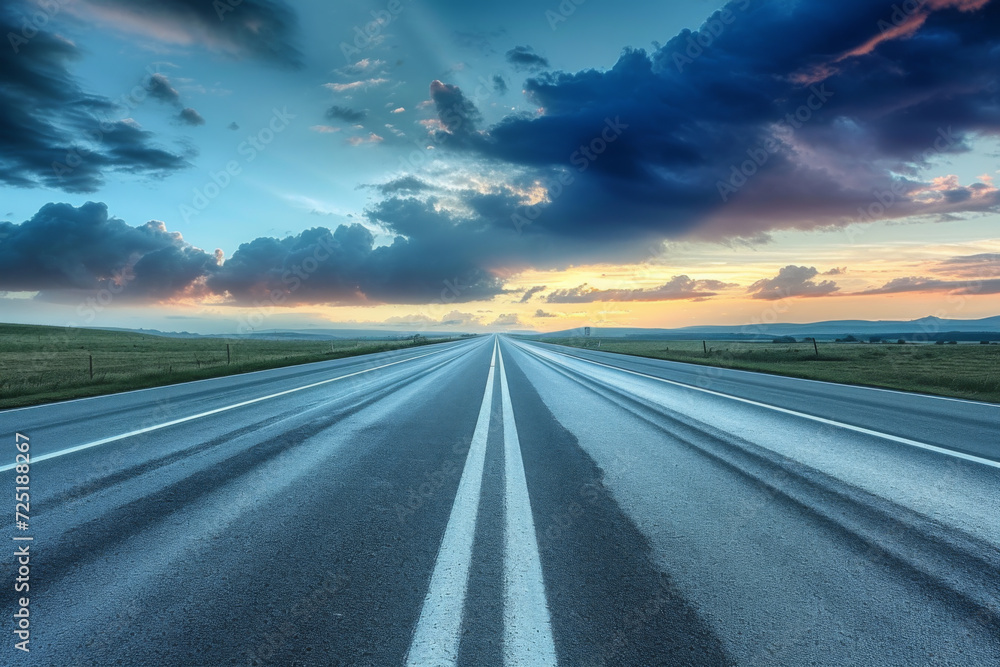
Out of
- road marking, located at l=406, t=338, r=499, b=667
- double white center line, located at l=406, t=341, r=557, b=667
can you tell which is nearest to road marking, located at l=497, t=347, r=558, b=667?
double white center line, located at l=406, t=341, r=557, b=667

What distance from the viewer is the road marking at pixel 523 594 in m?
2.07

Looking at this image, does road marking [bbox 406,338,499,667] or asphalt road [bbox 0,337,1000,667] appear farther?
asphalt road [bbox 0,337,1000,667]

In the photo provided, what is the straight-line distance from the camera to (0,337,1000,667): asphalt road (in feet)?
7.12

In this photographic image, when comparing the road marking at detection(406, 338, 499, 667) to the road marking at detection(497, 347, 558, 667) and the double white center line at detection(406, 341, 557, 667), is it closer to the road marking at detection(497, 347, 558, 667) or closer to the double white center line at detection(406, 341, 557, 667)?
the double white center line at detection(406, 341, 557, 667)

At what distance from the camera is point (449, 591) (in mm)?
2584

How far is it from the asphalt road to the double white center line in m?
0.02

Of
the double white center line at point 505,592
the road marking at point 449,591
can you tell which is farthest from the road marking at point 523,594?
the road marking at point 449,591

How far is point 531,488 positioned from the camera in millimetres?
4551

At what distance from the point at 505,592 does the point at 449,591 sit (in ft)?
1.02

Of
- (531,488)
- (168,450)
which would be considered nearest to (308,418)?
(168,450)

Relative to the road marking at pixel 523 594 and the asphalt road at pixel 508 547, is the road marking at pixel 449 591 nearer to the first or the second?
the asphalt road at pixel 508 547

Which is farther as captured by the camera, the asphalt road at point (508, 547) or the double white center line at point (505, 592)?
the asphalt road at point (508, 547)

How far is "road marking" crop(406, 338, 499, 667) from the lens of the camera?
81.4 inches

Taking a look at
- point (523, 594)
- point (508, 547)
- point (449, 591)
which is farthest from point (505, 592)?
point (508, 547)
